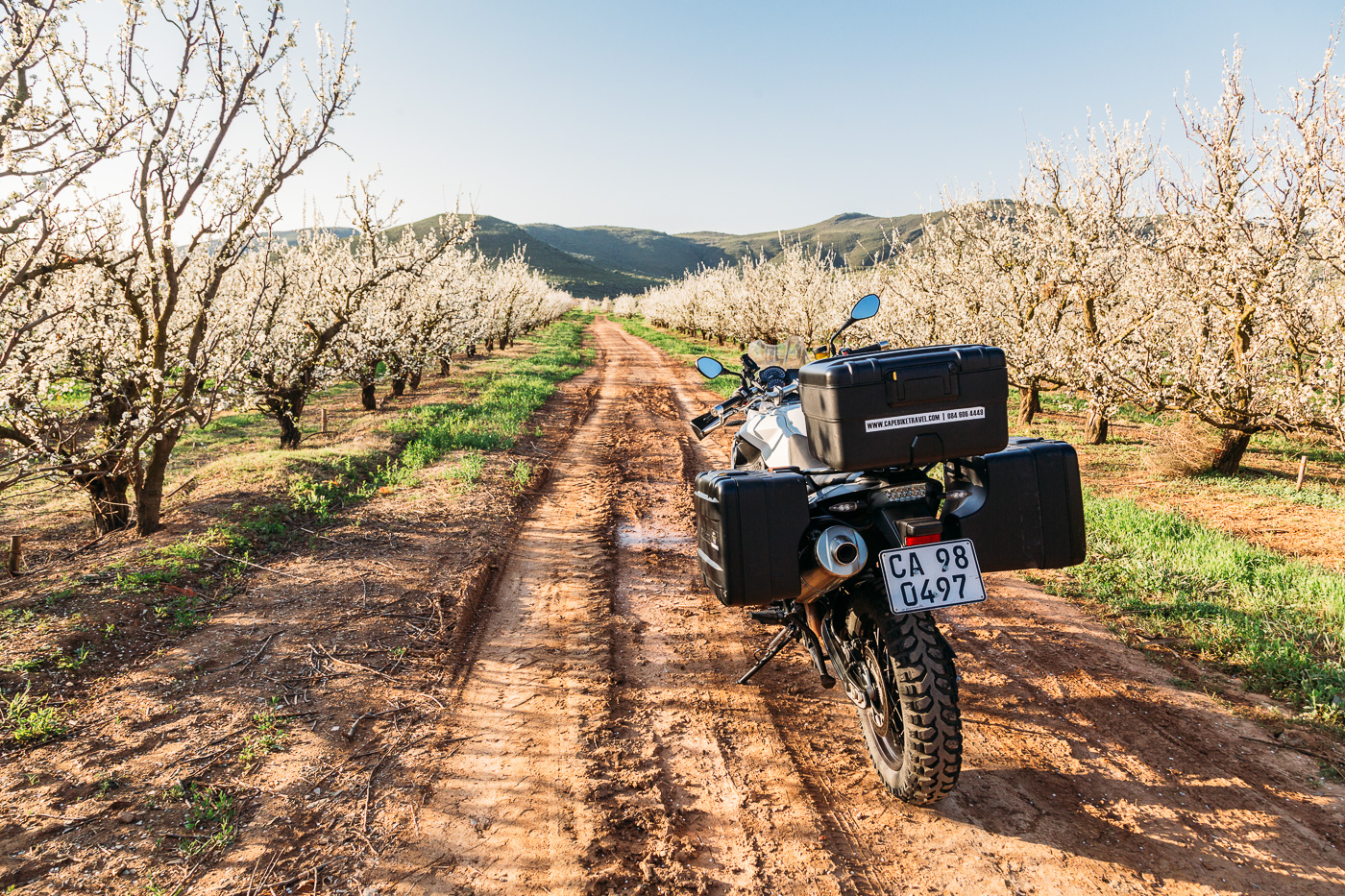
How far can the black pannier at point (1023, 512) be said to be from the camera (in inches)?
115

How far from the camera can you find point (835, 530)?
283 centimetres

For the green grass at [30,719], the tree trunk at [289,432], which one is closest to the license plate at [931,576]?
the green grass at [30,719]

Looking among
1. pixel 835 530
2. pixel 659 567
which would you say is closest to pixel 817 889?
pixel 835 530

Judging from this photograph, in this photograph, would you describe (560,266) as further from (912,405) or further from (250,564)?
(912,405)

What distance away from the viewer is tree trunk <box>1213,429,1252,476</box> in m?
8.48

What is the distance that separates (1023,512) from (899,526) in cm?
62

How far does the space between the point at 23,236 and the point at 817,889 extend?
20.5 ft

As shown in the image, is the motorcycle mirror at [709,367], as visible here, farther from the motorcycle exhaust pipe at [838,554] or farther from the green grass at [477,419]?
the green grass at [477,419]

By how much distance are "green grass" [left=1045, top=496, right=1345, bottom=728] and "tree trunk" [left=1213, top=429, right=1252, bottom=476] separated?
3076 millimetres

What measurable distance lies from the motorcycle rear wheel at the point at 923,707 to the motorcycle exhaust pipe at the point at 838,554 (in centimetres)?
26

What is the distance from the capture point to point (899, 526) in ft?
9.35

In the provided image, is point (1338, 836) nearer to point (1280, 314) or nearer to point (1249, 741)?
point (1249, 741)

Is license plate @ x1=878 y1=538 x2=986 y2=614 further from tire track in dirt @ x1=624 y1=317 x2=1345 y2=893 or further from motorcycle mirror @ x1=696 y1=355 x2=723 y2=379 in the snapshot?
motorcycle mirror @ x1=696 y1=355 x2=723 y2=379

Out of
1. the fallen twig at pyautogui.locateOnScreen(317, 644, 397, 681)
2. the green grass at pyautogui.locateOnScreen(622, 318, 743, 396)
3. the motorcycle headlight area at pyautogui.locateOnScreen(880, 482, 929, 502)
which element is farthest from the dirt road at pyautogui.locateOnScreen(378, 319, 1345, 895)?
the green grass at pyautogui.locateOnScreen(622, 318, 743, 396)
